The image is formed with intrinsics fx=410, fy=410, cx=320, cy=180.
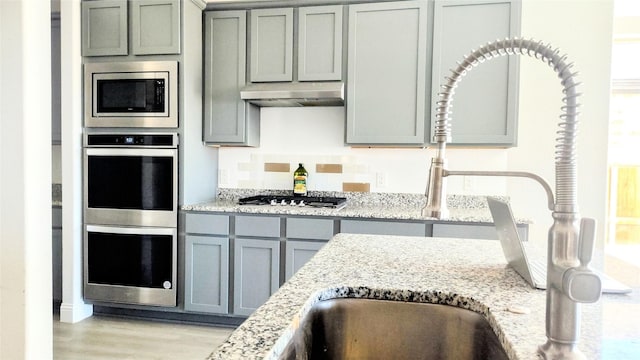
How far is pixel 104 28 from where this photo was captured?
122 inches

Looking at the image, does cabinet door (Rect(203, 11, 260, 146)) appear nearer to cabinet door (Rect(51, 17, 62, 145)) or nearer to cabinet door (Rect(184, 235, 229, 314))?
cabinet door (Rect(184, 235, 229, 314))

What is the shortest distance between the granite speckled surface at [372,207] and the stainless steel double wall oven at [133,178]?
0.29 meters

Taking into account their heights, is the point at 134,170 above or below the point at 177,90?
below

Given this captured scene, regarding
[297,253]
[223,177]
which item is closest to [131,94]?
[223,177]

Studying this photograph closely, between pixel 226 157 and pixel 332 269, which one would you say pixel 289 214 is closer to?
pixel 226 157

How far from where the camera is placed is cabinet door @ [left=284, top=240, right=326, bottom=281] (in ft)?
9.50

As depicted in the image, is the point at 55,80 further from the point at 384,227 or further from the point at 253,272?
the point at 384,227

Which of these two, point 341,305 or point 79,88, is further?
point 79,88

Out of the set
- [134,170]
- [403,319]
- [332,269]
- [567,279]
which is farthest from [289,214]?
[567,279]

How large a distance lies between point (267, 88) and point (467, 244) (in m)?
2.10

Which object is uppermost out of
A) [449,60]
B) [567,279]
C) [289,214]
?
[449,60]

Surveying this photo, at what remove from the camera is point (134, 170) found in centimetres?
304

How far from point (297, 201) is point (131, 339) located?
4.96 ft

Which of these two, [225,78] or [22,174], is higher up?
[225,78]
